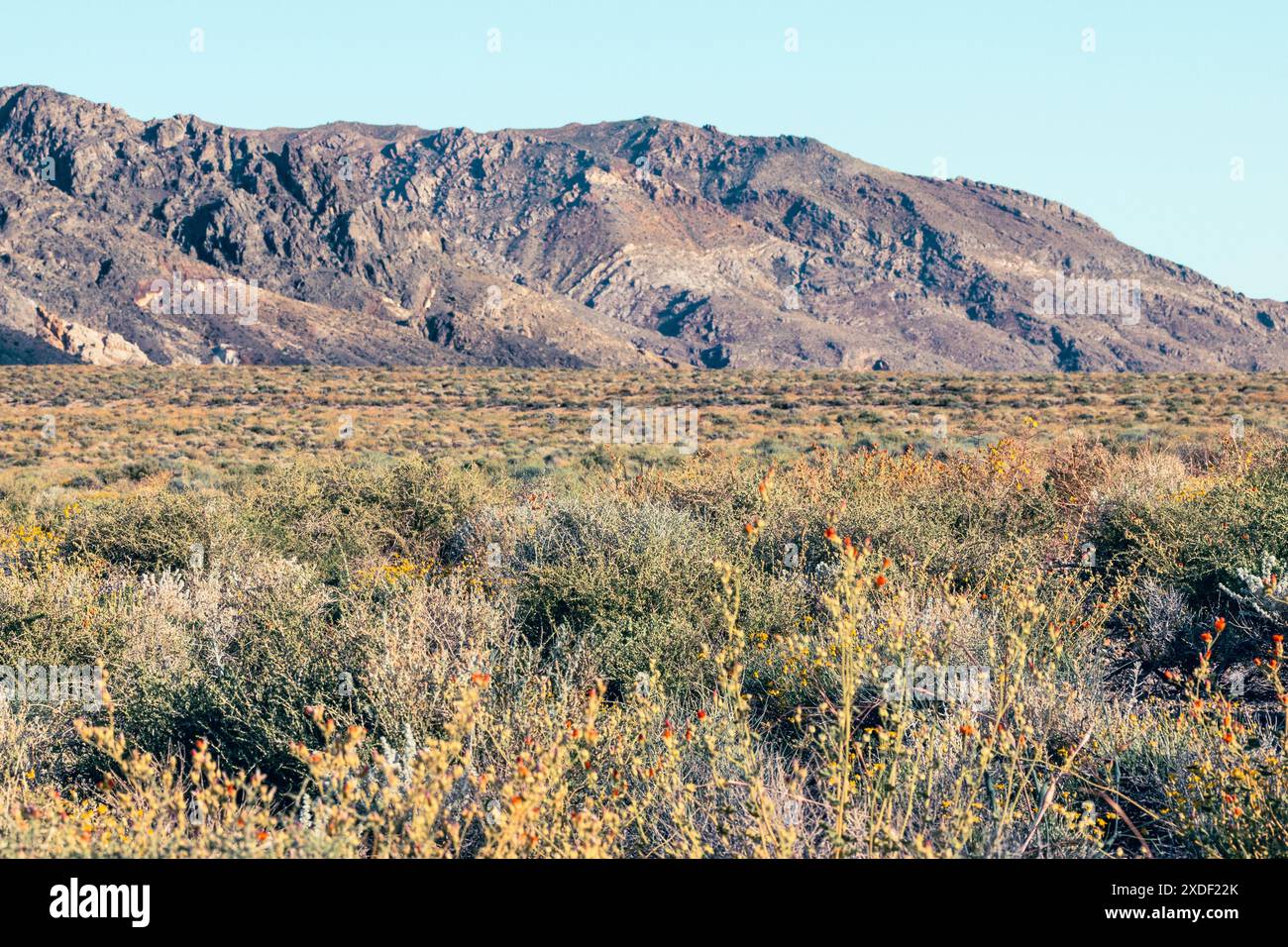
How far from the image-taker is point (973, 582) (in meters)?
6.80

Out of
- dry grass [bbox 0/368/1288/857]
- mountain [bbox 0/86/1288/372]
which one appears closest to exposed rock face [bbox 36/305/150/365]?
mountain [bbox 0/86/1288/372]

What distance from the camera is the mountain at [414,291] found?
338 ft

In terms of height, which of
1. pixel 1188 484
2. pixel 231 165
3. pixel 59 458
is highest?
pixel 231 165

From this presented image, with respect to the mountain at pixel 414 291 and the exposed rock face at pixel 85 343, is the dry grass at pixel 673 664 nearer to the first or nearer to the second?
the mountain at pixel 414 291

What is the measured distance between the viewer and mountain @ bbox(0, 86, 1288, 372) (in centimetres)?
10288

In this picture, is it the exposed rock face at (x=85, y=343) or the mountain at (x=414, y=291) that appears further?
the mountain at (x=414, y=291)

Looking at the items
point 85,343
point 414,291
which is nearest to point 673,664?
point 85,343

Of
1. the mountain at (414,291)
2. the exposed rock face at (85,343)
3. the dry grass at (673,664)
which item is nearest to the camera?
the dry grass at (673,664)

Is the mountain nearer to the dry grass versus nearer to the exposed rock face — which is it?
the exposed rock face

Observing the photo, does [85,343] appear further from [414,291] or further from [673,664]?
[673,664]

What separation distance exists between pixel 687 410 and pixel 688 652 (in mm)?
32781

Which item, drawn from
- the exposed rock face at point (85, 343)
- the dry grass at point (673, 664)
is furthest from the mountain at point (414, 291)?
the dry grass at point (673, 664)
